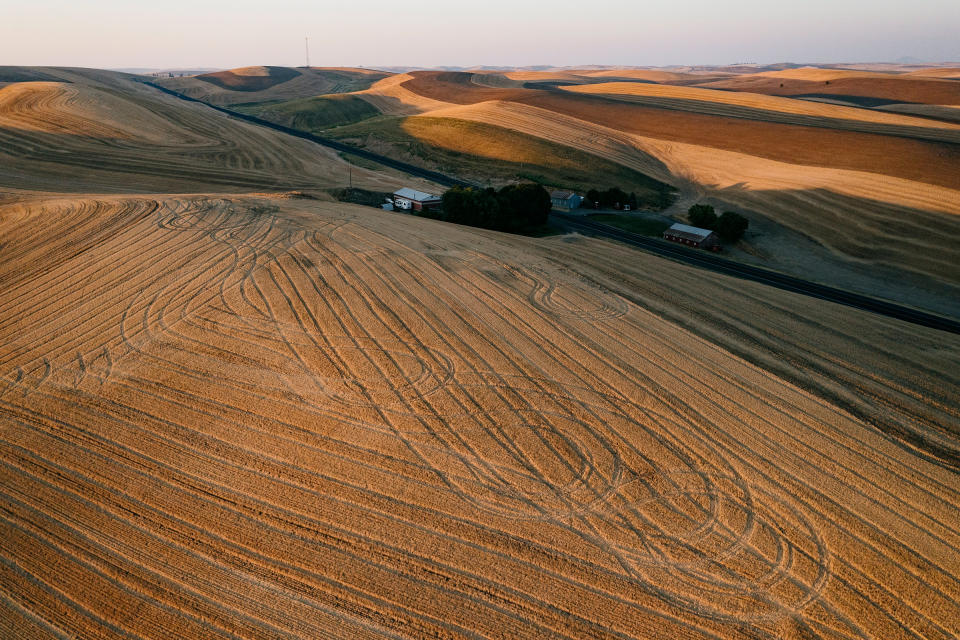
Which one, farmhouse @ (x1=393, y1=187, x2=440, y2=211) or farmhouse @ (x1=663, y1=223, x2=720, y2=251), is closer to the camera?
farmhouse @ (x1=663, y1=223, x2=720, y2=251)

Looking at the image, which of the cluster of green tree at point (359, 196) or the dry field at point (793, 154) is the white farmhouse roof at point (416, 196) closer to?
the cluster of green tree at point (359, 196)

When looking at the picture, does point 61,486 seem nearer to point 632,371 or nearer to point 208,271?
point 208,271

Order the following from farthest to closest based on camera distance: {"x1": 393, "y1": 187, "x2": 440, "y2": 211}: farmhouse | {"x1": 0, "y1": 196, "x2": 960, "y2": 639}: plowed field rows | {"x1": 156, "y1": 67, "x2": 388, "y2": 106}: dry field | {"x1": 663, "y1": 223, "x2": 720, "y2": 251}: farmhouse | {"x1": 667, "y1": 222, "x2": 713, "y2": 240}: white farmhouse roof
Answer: {"x1": 156, "y1": 67, "x2": 388, "y2": 106}: dry field → {"x1": 393, "y1": 187, "x2": 440, "y2": 211}: farmhouse → {"x1": 667, "y1": 222, "x2": 713, "y2": 240}: white farmhouse roof → {"x1": 663, "y1": 223, "x2": 720, "y2": 251}: farmhouse → {"x1": 0, "y1": 196, "x2": 960, "y2": 639}: plowed field rows

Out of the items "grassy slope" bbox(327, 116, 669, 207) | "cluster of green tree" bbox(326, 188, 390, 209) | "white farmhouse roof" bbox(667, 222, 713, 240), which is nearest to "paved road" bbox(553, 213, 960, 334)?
"white farmhouse roof" bbox(667, 222, 713, 240)

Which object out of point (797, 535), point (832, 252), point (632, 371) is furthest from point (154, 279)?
point (832, 252)

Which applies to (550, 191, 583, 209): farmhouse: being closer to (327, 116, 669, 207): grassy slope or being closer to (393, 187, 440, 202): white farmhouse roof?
(327, 116, 669, 207): grassy slope

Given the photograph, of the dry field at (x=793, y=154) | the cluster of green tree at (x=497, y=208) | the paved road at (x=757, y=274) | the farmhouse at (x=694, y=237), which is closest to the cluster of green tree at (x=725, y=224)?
the farmhouse at (x=694, y=237)

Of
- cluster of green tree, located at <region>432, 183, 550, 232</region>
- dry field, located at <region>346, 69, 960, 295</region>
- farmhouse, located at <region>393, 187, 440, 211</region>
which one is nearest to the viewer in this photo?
cluster of green tree, located at <region>432, 183, 550, 232</region>
